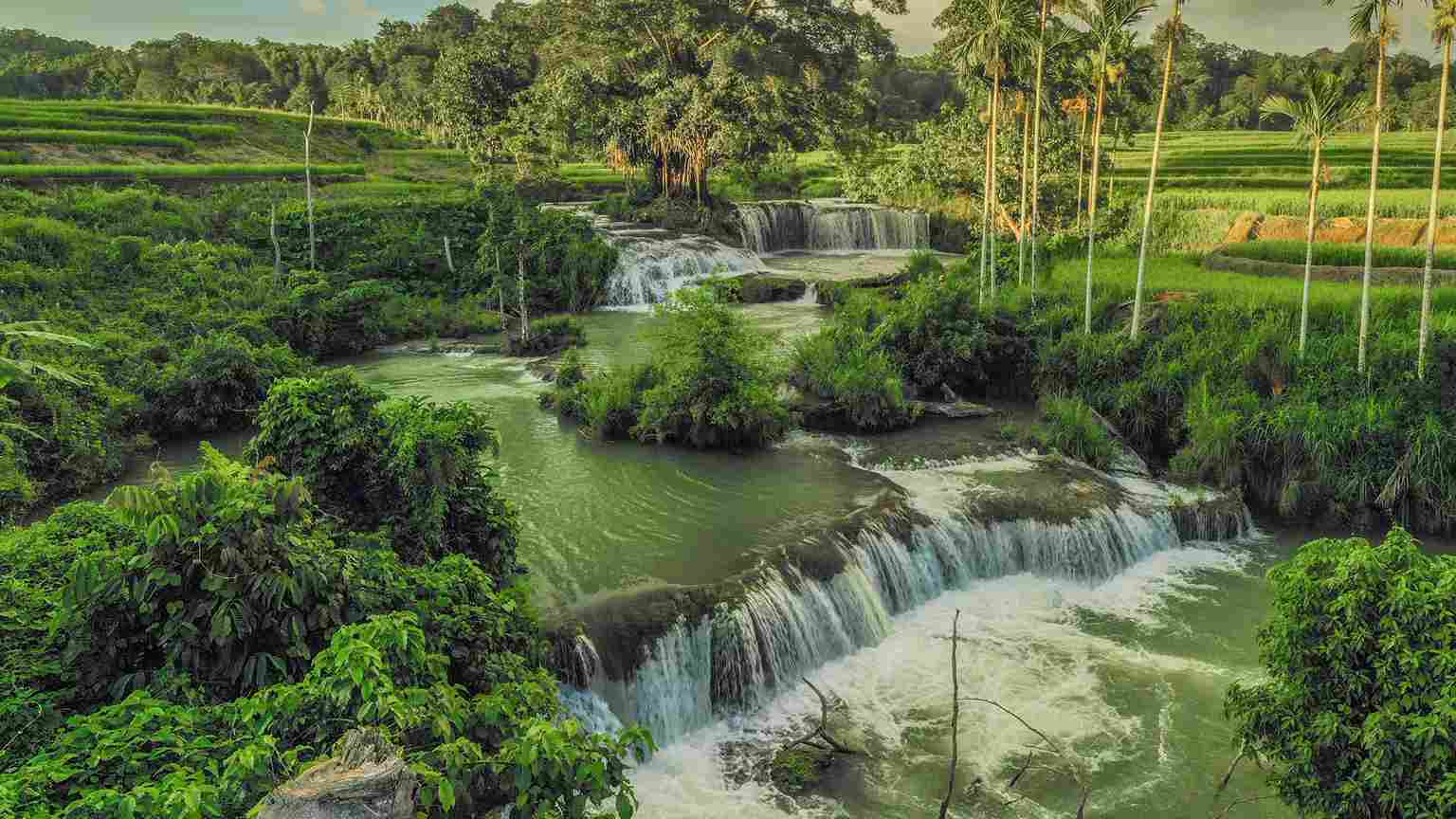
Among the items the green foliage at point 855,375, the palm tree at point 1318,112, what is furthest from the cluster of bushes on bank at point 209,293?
the palm tree at point 1318,112

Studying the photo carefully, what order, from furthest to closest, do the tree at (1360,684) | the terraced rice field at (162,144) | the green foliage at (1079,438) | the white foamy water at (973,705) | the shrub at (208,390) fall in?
the terraced rice field at (162,144) < the shrub at (208,390) < the green foliage at (1079,438) < the white foamy water at (973,705) < the tree at (1360,684)

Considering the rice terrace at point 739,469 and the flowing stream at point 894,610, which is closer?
the rice terrace at point 739,469

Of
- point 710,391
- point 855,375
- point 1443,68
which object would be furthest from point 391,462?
point 1443,68

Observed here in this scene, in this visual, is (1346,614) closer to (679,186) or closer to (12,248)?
(12,248)

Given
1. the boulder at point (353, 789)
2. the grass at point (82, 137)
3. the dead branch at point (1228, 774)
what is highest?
the grass at point (82, 137)

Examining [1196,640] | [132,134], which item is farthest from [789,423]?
[132,134]

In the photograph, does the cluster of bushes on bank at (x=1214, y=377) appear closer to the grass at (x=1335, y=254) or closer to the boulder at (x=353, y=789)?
the grass at (x=1335, y=254)

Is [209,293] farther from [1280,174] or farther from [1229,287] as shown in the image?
[1280,174]
